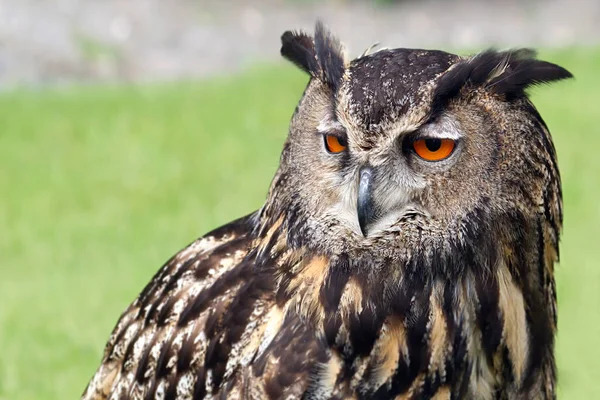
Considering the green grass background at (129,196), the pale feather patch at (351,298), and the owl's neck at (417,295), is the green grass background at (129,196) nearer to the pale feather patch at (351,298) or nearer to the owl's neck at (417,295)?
the owl's neck at (417,295)

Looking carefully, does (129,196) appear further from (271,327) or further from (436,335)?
(436,335)

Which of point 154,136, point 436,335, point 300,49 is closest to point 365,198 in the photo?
Answer: point 436,335

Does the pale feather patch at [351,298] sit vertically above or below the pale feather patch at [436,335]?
above

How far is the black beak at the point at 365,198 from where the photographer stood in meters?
1.87

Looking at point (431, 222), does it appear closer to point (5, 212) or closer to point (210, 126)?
point (5, 212)

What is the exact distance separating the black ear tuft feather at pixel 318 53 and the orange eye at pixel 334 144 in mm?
105

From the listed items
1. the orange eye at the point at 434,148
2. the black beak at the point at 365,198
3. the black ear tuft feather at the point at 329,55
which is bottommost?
the black beak at the point at 365,198

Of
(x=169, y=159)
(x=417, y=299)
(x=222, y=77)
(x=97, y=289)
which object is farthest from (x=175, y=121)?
(x=417, y=299)

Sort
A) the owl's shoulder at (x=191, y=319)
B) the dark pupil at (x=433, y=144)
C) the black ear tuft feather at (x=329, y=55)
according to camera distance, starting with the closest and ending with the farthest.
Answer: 1. the dark pupil at (x=433, y=144)
2. the black ear tuft feather at (x=329, y=55)
3. the owl's shoulder at (x=191, y=319)

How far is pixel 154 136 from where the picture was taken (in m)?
6.70

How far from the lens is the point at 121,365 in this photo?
7.81 feet

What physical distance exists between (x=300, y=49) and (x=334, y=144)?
0.34m

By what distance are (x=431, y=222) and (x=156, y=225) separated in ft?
12.4

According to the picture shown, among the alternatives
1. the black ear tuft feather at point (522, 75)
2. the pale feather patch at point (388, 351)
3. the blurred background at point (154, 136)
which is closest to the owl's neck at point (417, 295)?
the pale feather patch at point (388, 351)
